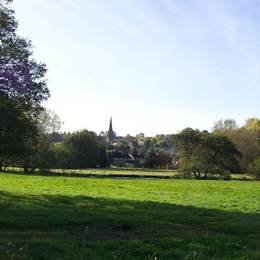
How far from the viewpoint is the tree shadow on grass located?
12.6m

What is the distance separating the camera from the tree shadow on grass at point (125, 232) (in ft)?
41.3

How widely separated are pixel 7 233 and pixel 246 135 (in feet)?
396

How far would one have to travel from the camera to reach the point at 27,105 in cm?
3400

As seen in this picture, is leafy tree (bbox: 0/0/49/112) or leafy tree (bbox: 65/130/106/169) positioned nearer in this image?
leafy tree (bbox: 0/0/49/112)

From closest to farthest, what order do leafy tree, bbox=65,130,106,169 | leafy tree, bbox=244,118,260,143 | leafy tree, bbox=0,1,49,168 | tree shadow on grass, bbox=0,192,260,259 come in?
tree shadow on grass, bbox=0,192,260,259 → leafy tree, bbox=0,1,49,168 → leafy tree, bbox=65,130,106,169 → leafy tree, bbox=244,118,260,143

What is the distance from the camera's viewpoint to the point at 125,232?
17094 millimetres

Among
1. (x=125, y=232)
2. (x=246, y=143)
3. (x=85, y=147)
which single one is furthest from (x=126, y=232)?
(x=85, y=147)

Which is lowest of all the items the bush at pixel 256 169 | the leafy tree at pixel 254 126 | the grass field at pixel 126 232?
the grass field at pixel 126 232

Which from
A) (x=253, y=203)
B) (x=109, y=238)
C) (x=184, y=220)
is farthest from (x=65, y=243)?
(x=253, y=203)

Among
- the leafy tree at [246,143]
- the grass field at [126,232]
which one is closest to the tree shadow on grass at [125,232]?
the grass field at [126,232]

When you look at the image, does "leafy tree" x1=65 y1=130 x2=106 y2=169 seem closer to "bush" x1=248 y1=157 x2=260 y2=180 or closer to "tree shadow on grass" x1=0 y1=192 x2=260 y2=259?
"bush" x1=248 y1=157 x2=260 y2=180

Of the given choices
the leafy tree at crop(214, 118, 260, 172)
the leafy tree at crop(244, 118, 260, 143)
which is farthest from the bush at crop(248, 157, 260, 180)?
the leafy tree at crop(244, 118, 260, 143)

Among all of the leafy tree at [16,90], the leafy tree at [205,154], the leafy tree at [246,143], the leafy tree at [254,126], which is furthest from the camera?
the leafy tree at [254,126]

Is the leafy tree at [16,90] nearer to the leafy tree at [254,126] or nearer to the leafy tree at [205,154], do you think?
the leafy tree at [205,154]
